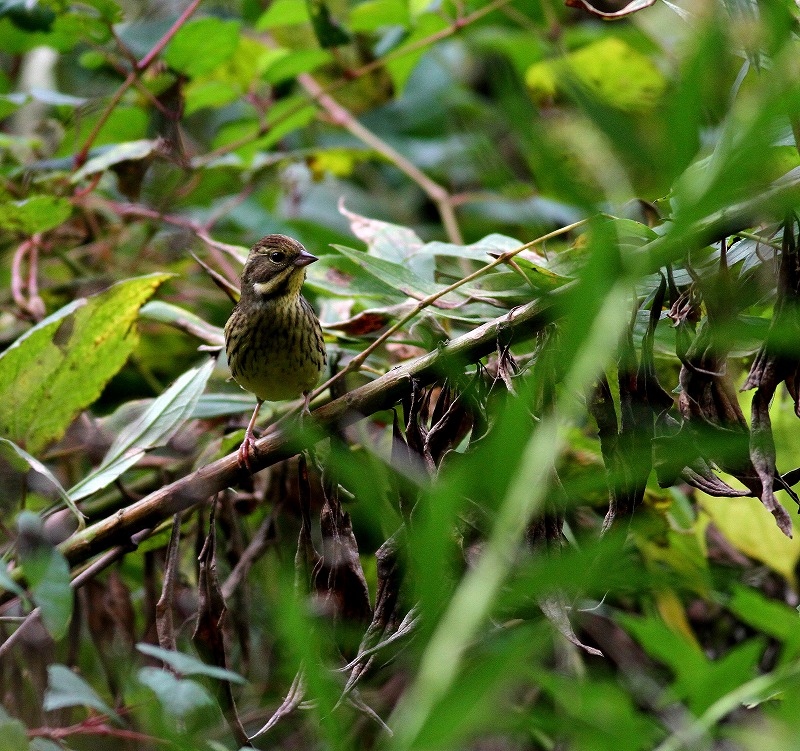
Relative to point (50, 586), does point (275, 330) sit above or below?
below

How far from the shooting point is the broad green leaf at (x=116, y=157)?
2537 millimetres

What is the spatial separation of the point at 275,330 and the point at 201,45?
0.90 m

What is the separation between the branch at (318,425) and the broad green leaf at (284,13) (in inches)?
71.3

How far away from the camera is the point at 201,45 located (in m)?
2.77

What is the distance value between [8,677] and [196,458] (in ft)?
2.01

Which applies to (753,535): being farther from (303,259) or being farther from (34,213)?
(34,213)

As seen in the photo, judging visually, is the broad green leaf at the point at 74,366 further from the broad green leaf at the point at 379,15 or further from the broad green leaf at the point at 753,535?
the broad green leaf at the point at 379,15

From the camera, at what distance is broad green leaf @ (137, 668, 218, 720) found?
0.99 m

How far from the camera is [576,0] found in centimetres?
131

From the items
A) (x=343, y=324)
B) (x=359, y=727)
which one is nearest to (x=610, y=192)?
(x=343, y=324)

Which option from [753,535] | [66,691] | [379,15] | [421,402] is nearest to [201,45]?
[379,15]

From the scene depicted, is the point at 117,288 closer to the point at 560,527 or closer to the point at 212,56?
the point at 212,56

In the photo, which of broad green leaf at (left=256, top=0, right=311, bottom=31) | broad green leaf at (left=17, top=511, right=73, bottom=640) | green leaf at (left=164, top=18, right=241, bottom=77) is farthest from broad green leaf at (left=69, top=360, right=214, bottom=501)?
broad green leaf at (left=256, top=0, right=311, bottom=31)

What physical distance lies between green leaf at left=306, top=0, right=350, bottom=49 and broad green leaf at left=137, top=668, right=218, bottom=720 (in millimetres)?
2288
